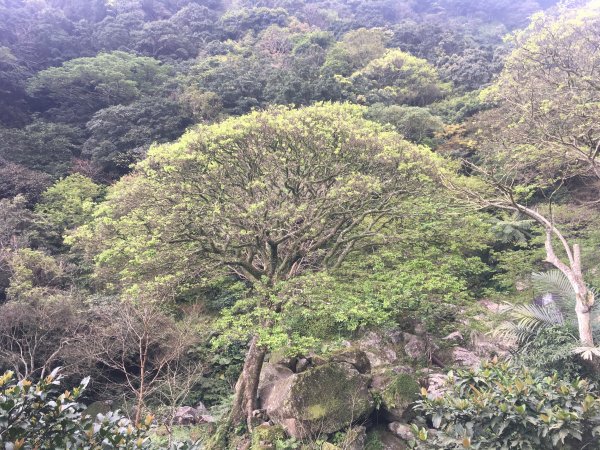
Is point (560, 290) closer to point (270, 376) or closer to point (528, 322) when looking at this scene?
point (528, 322)

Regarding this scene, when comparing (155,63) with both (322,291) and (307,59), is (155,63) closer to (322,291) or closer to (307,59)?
(307,59)

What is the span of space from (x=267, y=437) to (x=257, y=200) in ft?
16.0

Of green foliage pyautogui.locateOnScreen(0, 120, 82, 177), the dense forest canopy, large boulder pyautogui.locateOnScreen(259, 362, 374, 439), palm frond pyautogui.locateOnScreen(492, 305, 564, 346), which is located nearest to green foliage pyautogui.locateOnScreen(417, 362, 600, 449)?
the dense forest canopy

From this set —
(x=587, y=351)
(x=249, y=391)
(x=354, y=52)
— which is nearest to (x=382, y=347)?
(x=249, y=391)

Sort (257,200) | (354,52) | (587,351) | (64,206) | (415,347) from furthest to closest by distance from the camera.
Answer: (354,52) < (64,206) < (415,347) < (257,200) < (587,351)

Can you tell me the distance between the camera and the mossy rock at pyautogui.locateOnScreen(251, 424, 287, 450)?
7.59m

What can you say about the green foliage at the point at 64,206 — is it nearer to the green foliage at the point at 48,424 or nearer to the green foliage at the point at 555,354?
the green foliage at the point at 48,424

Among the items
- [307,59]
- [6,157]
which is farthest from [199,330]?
[307,59]

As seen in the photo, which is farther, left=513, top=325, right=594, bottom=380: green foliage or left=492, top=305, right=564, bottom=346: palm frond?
left=492, top=305, right=564, bottom=346: palm frond

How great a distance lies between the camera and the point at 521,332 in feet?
22.8

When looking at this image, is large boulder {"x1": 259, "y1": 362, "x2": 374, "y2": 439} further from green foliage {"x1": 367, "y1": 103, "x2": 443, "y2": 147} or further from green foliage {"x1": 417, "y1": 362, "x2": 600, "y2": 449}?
green foliage {"x1": 367, "y1": 103, "x2": 443, "y2": 147}

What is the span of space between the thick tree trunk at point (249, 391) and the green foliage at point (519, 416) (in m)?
4.83

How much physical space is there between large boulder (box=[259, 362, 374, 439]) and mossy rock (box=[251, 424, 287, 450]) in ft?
0.48

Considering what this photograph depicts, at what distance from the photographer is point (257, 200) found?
359 inches
